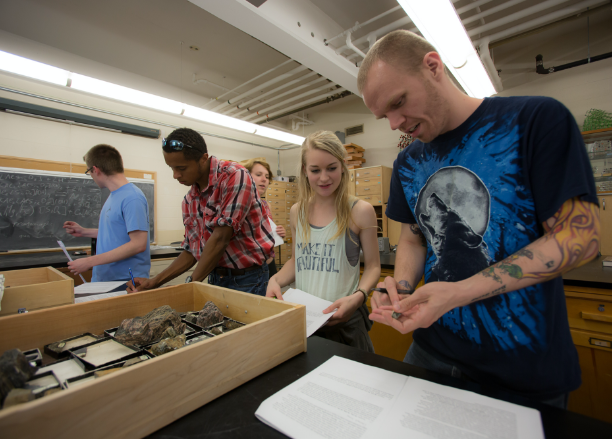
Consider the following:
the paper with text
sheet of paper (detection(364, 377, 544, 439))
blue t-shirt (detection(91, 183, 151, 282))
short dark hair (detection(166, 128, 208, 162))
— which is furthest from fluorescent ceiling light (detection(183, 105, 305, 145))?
sheet of paper (detection(364, 377, 544, 439))

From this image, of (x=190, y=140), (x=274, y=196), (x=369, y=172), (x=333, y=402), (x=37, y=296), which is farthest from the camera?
(x=274, y=196)

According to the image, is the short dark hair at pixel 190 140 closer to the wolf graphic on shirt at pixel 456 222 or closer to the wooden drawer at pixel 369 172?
the wolf graphic on shirt at pixel 456 222

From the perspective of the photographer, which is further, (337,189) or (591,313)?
(591,313)

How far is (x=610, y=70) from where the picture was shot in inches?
145

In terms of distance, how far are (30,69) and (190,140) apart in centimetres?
209

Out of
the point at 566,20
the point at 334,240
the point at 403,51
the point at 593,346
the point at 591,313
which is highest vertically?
the point at 566,20

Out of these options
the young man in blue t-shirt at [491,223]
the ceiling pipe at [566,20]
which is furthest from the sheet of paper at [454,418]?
the ceiling pipe at [566,20]

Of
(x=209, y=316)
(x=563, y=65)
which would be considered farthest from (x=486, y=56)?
(x=209, y=316)

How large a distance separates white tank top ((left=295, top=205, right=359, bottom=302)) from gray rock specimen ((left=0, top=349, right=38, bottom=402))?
0.93m

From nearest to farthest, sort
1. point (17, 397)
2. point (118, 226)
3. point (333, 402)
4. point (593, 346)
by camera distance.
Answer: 1. point (17, 397)
2. point (333, 402)
3. point (593, 346)
4. point (118, 226)

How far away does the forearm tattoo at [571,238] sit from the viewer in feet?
2.01

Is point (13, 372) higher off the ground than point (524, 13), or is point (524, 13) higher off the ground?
point (524, 13)

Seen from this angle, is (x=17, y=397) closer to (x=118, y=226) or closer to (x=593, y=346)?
(x=118, y=226)

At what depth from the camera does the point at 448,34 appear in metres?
2.18
